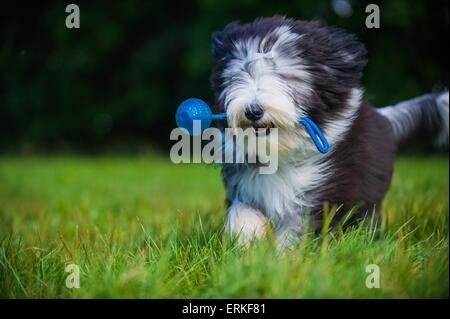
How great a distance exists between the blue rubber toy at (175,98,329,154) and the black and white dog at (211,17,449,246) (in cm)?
5

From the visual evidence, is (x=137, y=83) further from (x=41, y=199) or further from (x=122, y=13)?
(x=41, y=199)

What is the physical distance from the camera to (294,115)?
2775 mm

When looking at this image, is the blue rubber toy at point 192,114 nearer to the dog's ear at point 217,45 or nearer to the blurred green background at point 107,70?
the dog's ear at point 217,45

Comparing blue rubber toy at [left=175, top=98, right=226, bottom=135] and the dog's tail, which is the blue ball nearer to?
blue rubber toy at [left=175, top=98, right=226, bottom=135]

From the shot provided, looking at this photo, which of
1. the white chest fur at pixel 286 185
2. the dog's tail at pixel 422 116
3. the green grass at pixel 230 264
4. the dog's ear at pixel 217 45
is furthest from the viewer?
the dog's tail at pixel 422 116

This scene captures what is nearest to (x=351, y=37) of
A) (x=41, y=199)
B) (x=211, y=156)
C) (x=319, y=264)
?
(x=211, y=156)

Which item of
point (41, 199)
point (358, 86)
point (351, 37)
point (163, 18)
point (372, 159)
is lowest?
point (41, 199)

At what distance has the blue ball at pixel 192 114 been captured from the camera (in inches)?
110

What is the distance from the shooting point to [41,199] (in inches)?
249

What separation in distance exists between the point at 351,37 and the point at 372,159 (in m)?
0.69

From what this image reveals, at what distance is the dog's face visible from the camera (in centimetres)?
272

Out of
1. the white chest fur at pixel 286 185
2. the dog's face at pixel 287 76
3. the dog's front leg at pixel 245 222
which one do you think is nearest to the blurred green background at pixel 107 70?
the dog's face at pixel 287 76

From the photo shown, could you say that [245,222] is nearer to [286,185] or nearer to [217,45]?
[286,185]

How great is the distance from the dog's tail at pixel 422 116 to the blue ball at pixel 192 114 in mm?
1644
